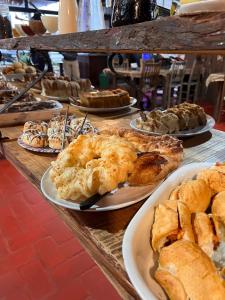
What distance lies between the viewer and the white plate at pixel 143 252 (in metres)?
0.30

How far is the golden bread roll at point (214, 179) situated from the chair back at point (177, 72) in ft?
13.6

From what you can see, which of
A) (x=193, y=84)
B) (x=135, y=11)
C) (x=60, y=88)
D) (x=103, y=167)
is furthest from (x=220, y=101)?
(x=103, y=167)

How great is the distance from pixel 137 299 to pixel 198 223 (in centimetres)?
14

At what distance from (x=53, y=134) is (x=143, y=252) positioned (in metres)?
0.58

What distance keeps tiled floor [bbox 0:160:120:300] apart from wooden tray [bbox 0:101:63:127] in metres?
0.52

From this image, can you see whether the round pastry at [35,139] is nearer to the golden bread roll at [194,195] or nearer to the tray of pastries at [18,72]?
the golden bread roll at [194,195]

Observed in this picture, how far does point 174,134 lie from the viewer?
911 mm

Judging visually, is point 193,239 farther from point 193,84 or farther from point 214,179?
point 193,84

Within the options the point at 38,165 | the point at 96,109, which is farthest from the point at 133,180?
the point at 96,109

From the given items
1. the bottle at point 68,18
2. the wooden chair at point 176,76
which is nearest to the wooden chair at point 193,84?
the wooden chair at point 176,76

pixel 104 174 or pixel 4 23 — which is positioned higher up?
pixel 4 23

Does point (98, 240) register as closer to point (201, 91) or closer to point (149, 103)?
point (149, 103)

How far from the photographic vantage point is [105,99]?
4.28 ft

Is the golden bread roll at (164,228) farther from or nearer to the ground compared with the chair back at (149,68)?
nearer to the ground
